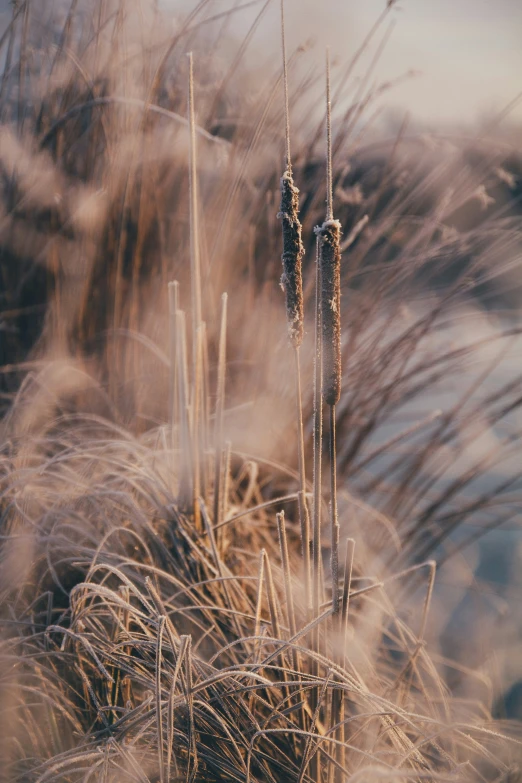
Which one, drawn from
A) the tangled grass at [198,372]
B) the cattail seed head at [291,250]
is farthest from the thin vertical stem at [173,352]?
the cattail seed head at [291,250]

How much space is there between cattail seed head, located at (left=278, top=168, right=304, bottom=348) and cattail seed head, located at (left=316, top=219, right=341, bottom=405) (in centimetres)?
3

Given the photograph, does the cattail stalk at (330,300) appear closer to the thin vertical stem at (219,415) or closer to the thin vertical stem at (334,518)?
the thin vertical stem at (334,518)

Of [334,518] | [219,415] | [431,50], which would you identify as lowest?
[334,518]

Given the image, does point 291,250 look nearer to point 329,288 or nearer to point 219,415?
point 329,288

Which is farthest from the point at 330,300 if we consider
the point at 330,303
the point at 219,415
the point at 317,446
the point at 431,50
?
the point at 431,50

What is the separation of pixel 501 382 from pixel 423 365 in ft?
1.81

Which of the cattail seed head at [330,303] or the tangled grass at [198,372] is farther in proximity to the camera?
the tangled grass at [198,372]

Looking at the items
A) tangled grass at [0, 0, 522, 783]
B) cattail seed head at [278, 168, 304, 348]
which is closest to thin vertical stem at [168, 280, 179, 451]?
tangled grass at [0, 0, 522, 783]

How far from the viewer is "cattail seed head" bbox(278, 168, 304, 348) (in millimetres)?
467

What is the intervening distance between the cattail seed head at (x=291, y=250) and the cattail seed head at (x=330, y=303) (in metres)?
0.03

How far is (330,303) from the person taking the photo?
0.44 metres

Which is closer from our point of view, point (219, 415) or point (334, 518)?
point (334, 518)

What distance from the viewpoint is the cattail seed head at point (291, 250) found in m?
0.47

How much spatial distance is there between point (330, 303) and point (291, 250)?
0.07 meters
